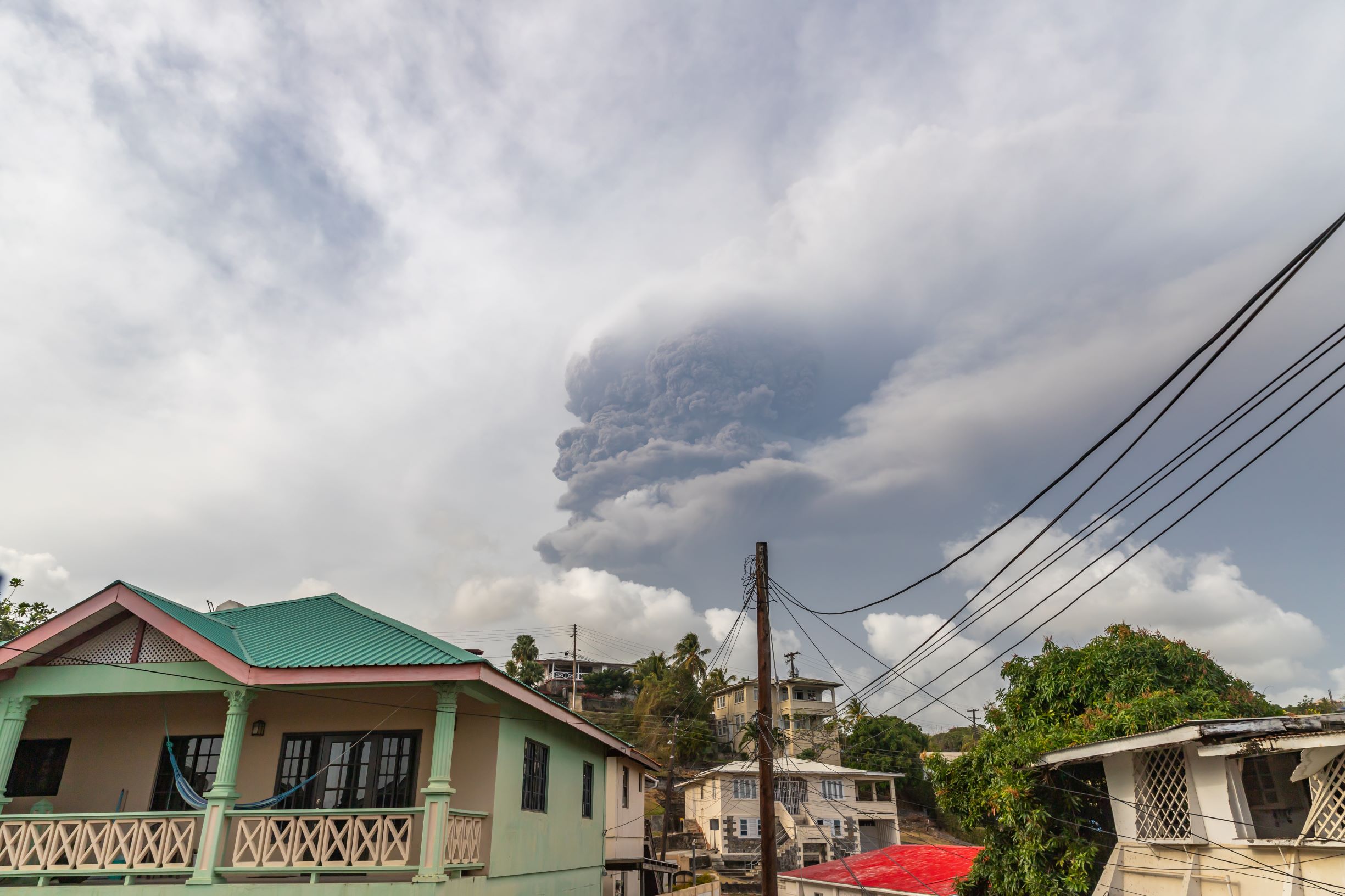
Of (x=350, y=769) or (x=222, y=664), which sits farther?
→ (x=350, y=769)

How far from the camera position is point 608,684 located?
8794 cm

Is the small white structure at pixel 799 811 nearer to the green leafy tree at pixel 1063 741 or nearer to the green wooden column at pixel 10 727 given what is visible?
the green leafy tree at pixel 1063 741

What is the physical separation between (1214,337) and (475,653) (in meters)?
12.8

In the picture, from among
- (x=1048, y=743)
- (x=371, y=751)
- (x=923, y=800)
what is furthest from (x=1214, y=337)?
(x=923, y=800)

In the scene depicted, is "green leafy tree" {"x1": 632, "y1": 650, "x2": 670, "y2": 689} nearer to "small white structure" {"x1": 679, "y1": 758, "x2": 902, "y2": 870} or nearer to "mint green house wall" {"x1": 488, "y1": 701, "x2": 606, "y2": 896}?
"small white structure" {"x1": 679, "y1": 758, "x2": 902, "y2": 870}

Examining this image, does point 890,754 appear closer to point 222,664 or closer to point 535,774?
point 535,774

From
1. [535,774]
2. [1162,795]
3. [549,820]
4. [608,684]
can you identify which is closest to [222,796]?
[535,774]

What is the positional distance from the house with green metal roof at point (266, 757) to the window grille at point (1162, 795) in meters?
10.4

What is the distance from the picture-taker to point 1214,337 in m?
7.23

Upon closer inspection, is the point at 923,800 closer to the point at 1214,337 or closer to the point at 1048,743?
the point at 1048,743

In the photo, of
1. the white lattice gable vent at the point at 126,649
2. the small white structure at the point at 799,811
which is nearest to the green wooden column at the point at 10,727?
the white lattice gable vent at the point at 126,649

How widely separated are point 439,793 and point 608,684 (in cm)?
7893

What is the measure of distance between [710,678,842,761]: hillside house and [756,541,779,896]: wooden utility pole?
4883 centimetres

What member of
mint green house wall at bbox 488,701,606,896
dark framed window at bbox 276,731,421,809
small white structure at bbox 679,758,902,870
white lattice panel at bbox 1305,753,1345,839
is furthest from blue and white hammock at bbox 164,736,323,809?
small white structure at bbox 679,758,902,870
